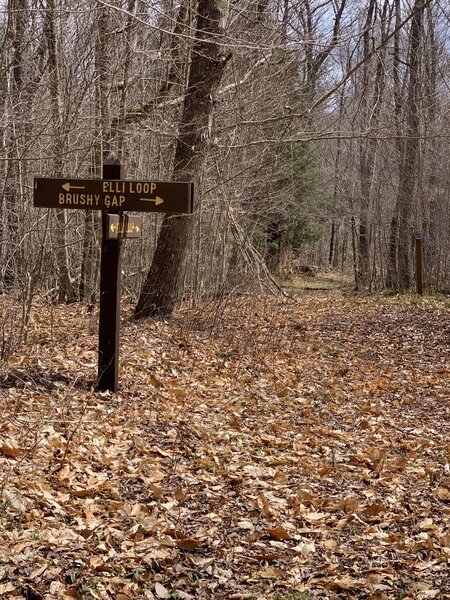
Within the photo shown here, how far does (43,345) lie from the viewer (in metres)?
9.05

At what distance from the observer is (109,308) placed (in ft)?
24.5

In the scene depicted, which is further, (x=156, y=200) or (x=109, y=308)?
(x=109, y=308)

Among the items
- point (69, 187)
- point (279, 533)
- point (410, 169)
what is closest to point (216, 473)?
point (279, 533)

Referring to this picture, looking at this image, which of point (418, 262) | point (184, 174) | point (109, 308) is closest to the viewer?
point (109, 308)

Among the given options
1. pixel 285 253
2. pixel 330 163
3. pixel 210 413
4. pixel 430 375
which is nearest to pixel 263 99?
pixel 430 375

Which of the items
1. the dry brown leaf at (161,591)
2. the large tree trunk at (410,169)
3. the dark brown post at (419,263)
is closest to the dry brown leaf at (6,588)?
the dry brown leaf at (161,591)

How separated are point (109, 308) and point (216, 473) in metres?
2.26

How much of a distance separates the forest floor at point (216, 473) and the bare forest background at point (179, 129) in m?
1.87

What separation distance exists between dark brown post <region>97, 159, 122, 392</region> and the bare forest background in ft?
5.57

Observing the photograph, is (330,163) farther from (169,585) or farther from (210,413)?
(169,585)

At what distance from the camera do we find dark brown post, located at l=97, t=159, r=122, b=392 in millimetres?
7387

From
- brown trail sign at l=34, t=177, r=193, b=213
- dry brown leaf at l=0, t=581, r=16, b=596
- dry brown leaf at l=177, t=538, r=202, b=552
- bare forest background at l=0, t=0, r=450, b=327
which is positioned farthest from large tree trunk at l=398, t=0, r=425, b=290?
dry brown leaf at l=0, t=581, r=16, b=596

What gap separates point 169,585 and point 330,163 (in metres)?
28.3

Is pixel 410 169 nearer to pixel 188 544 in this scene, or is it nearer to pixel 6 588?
pixel 188 544
